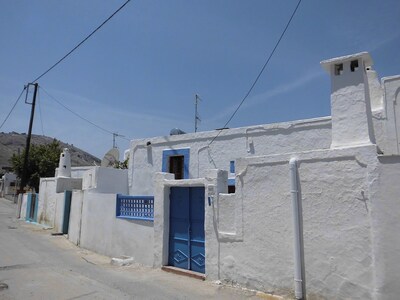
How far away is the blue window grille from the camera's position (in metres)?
9.84

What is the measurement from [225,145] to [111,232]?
6022 millimetres

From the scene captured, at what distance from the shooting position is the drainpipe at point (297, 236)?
627 centimetres

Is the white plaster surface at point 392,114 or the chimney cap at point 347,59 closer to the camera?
the chimney cap at point 347,59

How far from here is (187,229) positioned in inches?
343

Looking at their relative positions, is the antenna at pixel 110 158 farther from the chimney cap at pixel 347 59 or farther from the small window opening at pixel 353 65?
the small window opening at pixel 353 65

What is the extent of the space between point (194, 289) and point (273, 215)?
234 cm

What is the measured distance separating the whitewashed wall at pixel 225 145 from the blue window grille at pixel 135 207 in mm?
4988

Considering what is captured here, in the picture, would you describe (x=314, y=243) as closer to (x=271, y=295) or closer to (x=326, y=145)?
(x=271, y=295)

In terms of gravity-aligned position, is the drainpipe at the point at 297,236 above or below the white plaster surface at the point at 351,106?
below

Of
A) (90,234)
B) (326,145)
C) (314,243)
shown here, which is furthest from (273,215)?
(90,234)

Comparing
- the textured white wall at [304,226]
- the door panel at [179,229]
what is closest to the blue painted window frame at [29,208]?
the door panel at [179,229]

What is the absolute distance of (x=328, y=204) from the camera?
620 cm

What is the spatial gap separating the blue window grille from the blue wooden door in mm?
924

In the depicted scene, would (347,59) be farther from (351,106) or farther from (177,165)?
(177,165)
